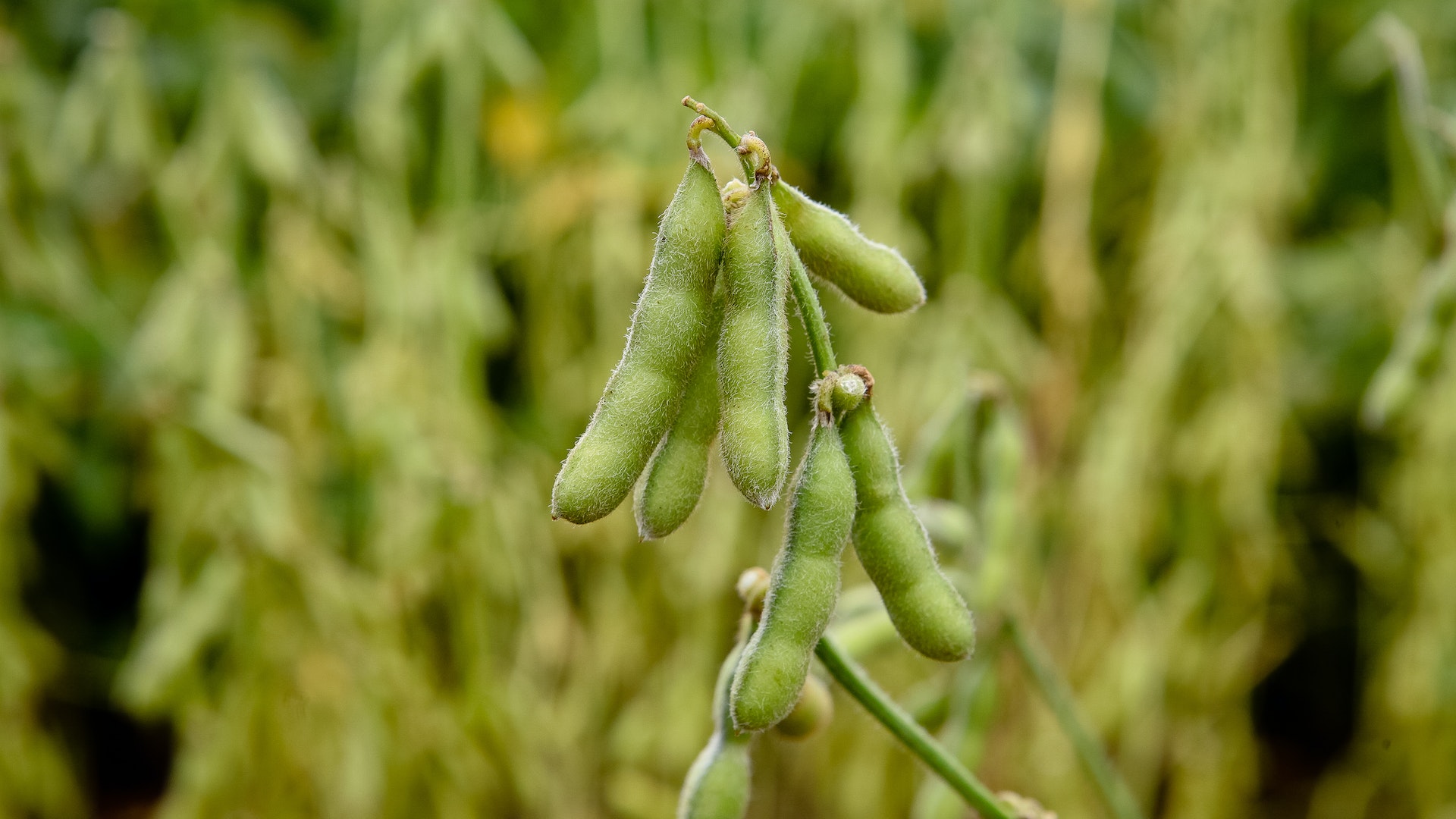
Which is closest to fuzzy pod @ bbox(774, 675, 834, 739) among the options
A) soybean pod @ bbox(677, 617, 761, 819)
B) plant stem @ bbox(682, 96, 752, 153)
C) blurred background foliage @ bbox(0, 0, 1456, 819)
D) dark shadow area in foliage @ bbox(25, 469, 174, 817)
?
soybean pod @ bbox(677, 617, 761, 819)

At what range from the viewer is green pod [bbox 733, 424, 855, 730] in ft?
1.37

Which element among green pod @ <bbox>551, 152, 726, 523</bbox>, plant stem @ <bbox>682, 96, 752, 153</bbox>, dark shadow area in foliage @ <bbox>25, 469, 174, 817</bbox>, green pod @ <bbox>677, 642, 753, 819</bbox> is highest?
plant stem @ <bbox>682, 96, 752, 153</bbox>

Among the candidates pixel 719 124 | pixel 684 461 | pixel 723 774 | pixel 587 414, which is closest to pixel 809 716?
pixel 723 774

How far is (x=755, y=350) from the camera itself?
43cm

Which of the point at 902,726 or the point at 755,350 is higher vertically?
the point at 755,350

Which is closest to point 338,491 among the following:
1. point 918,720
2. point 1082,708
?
point 1082,708

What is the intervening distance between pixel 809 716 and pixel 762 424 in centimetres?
18

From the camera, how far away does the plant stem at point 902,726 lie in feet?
1.56

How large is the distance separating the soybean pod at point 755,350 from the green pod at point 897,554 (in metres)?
0.04

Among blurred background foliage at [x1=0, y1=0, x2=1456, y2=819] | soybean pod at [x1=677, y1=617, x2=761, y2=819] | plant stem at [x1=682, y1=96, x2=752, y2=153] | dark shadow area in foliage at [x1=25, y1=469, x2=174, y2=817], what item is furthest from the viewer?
dark shadow area in foliage at [x1=25, y1=469, x2=174, y2=817]

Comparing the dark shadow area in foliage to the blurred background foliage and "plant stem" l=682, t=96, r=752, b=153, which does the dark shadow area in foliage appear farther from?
"plant stem" l=682, t=96, r=752, b=153

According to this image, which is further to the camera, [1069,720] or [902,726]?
[1069,720]

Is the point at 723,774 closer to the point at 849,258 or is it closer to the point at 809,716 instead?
the point at 809,716

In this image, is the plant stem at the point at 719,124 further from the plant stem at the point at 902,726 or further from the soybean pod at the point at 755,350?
the plant stem at the point at 902,726
